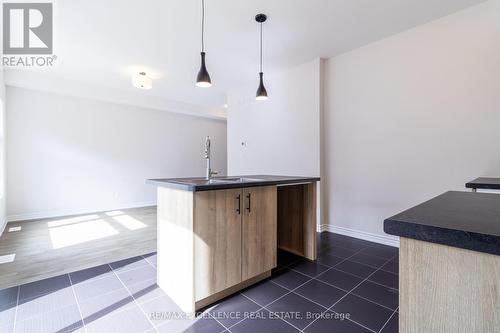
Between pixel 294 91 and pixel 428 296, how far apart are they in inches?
148

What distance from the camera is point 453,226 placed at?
0.56 meters

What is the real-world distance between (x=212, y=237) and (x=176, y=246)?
0.31 metres

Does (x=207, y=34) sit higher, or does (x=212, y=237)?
(x=207, y=34)

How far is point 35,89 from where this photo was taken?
4.34 meters

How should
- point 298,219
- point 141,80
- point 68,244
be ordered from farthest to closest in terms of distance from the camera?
1. point 141,80
2. point 68,244
3. point 298,219

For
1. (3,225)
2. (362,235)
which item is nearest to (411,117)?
(362,235)

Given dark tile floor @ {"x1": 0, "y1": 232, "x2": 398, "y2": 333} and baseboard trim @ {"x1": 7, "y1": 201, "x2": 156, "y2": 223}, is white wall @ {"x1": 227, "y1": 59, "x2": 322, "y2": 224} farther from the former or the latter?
baseboard trim @ {"x1": 7, "y1": 201, "x2": 156, "y2": 223}

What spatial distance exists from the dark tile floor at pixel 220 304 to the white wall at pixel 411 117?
42.5 inches

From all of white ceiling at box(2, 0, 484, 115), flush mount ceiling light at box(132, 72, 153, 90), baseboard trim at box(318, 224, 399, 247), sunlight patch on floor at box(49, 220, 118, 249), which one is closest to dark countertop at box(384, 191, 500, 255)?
white ceiling at box(2, 0, 484, 115)

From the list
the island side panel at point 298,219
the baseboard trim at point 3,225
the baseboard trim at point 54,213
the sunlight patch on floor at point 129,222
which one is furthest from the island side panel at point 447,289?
the baseboard trim at point 54,213

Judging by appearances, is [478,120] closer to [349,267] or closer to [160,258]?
[349,267]

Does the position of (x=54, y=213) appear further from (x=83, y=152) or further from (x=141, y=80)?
(x=141, y=80)

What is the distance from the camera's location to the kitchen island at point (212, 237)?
5.43 ft

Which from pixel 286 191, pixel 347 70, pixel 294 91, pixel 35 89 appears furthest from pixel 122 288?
pixel 35 89
